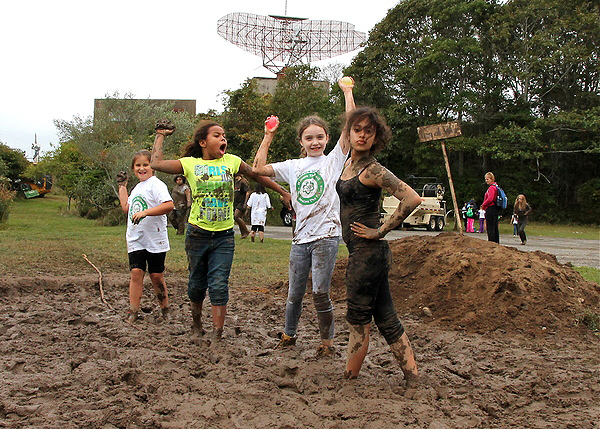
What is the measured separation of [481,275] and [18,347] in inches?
197

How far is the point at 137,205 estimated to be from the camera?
5.58 metres

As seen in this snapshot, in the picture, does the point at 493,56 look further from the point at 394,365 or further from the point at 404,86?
the point at 394,365

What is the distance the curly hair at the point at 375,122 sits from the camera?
3.72m

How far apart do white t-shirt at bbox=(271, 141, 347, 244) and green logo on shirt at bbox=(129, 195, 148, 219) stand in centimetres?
168

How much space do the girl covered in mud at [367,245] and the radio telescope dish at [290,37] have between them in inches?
1424

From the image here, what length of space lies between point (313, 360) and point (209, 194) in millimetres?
1616

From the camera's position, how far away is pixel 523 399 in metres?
3.64

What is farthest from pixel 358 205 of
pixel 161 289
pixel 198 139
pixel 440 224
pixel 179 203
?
pixel 440 224

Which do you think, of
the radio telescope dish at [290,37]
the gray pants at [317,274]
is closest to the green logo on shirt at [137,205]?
the gray pants at [317,274]

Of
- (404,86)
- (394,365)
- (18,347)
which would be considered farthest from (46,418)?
(404,86)

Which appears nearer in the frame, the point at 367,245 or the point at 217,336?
the point at 367,245

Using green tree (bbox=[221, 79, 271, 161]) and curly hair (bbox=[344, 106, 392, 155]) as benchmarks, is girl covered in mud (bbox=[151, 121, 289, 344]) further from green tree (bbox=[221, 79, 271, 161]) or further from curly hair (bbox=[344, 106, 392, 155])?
green tree (bbox=[221, 79, 271, 161])

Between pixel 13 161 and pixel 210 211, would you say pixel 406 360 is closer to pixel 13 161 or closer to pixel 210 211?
pixel 210 211

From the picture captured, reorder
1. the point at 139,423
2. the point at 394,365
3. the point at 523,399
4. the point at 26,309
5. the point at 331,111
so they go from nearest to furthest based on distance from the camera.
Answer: the point at 139,423 → the point at 523,399 → the point at 394,365 → the point at 26,309 → the point at 331,111
